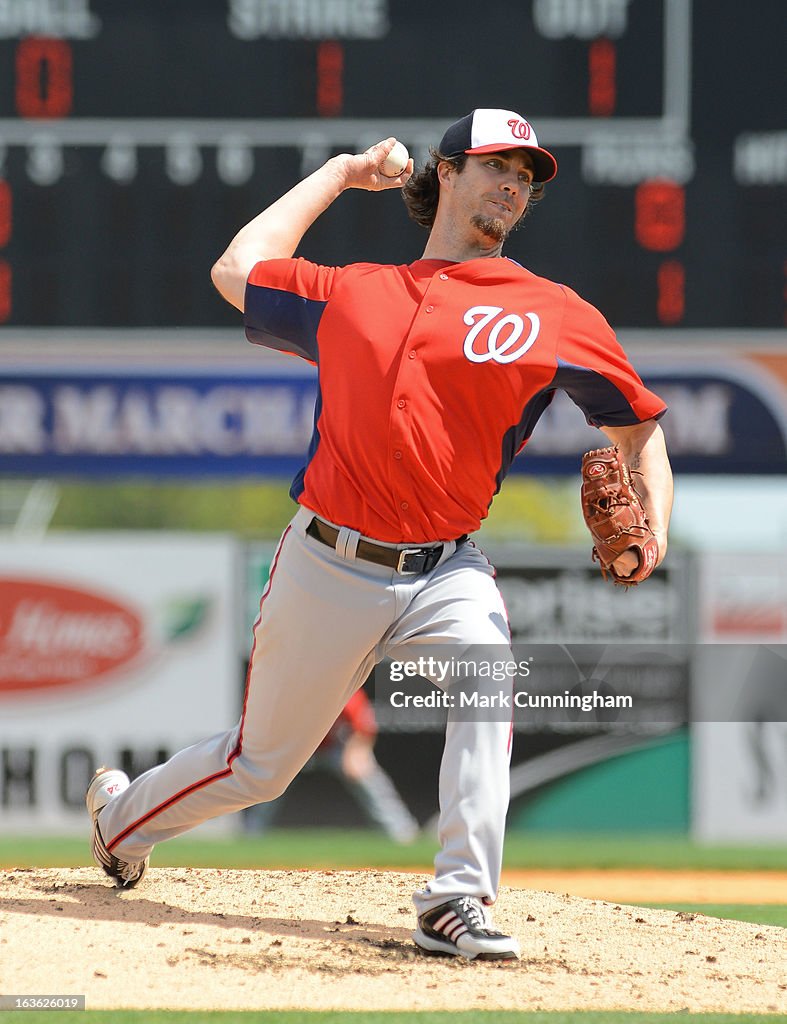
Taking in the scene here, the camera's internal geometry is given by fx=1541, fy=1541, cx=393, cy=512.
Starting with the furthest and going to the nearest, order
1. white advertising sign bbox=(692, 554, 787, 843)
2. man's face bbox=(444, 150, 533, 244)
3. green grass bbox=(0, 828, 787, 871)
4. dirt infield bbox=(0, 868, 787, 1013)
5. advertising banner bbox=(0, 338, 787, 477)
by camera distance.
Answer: white advertising sign bbox=(692, 554, 787, 843) → advertising banner bbox=(0, 338, 787, 477) → green grass bbox=(0, 828, 787, 871) → man's face bbox=(444, 150, 533, 244) → dirt infield bbox=(0, 868, 787, 1013)

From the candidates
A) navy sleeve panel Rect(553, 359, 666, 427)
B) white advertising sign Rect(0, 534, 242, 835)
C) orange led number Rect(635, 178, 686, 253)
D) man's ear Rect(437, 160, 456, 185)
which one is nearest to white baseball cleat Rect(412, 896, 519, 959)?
navy sleeve panel Rect(553, 359, 666, 427)

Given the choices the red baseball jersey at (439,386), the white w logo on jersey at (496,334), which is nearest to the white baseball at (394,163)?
the red baseball jersey at (439,386)

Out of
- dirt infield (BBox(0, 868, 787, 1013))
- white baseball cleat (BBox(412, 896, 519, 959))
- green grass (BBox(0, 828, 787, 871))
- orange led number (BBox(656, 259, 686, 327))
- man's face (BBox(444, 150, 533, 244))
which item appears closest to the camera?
dirt infield (BBox(0, 868, 787, 1013))

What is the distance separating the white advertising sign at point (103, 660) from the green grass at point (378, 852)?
0.40 metres

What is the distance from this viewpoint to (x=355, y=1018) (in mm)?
2613

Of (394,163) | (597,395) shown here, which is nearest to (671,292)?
(394,163)

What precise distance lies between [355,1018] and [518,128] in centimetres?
181

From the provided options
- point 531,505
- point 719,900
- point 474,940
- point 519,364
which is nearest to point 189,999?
point 474,940

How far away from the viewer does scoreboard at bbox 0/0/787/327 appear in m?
7.27

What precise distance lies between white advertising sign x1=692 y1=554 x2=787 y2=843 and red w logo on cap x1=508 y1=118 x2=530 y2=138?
5186 mm

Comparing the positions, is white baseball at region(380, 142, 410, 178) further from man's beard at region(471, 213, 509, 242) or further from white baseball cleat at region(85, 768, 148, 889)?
white baseball cleat at region(85, 768, 148, 889)

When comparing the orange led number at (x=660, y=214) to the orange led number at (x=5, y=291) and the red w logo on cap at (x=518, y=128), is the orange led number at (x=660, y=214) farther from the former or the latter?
the red w logo on cap at (x=518, y=128)

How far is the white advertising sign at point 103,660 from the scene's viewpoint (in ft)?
26.1

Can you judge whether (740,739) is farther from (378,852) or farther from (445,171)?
(445,171)
